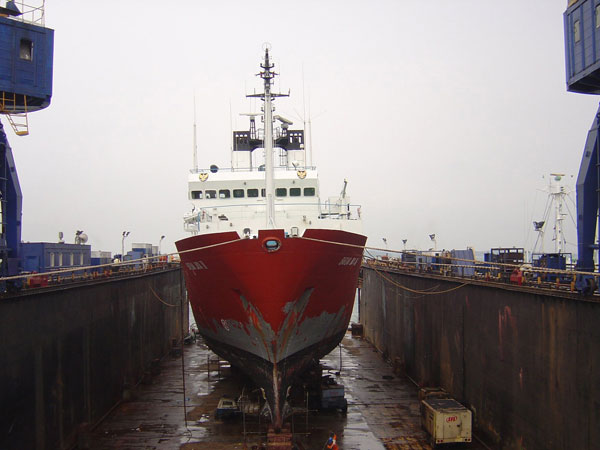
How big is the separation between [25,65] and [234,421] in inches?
496

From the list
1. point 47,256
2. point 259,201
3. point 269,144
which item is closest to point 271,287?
point 269,144

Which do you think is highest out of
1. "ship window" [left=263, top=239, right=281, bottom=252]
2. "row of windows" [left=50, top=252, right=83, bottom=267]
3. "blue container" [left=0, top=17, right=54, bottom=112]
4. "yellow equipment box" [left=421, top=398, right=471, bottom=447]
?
"blue container" [left=0, top=17, right=54, bottom=112]

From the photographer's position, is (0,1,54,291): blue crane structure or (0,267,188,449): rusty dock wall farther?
(0,1,54,291): blue crane structure

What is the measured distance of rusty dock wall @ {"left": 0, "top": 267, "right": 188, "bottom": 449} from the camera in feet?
34.3

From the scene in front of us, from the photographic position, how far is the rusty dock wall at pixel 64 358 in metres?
10.5

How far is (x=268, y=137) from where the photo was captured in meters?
16.5

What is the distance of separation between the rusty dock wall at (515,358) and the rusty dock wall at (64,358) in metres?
9.17

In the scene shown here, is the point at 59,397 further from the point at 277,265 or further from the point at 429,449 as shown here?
the point at 429,449

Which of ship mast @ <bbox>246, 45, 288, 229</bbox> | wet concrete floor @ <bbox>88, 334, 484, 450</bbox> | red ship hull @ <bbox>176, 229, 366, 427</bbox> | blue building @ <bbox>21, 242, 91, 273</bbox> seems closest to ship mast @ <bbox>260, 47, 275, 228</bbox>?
ship mast @ <bbox>246, 45, 288, 229</bbox>

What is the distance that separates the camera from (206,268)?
1398 cm

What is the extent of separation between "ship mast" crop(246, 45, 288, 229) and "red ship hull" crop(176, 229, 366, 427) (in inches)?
95.2

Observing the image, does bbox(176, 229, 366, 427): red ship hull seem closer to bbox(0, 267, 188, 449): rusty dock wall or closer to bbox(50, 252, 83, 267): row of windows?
bbox(0, 267, 188, 449): rusty dock wall

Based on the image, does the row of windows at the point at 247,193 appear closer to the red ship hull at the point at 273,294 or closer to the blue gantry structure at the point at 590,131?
the red ship hull at the point at 273,294

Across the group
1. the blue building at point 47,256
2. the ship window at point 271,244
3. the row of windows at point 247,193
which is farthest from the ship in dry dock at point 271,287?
the blue building at point 47,256
